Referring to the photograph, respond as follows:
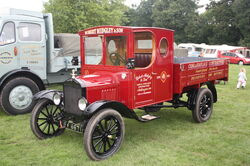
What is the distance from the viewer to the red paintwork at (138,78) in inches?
191

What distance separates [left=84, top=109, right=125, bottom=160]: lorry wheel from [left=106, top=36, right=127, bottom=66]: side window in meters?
1.08

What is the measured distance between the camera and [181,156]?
4672 millimetres

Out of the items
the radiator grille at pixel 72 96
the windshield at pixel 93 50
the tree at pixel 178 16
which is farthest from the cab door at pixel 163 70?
the tree at pixel 178 16

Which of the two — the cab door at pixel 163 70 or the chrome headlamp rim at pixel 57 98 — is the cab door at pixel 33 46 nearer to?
the chrome headlamp rim at pixel 57 98

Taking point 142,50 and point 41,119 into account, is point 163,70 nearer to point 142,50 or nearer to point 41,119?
point 142,50

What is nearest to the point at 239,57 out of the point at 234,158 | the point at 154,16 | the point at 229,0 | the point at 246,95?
the point at 246,95

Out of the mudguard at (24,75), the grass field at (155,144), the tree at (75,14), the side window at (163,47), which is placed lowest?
the grass field at (155,144)

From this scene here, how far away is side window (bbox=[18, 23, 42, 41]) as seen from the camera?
726 cm

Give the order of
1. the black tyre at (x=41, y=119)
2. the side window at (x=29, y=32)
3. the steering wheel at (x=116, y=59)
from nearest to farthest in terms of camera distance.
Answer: the steering wheel at (x=116, y=59) < the black tyre at (x=41, y=119) < the side window at (x=29, y=32)

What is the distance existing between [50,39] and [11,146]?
12.8ft

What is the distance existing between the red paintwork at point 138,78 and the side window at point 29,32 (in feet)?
8.10

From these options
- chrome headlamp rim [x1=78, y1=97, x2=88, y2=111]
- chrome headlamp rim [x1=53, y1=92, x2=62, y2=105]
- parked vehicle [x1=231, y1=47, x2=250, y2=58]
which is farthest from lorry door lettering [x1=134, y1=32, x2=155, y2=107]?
parked vehicle [x1=231, y1=47, x2=250, y2=58]

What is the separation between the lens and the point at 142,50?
6211 millimetres

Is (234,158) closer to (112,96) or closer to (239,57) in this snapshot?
(112,96)
